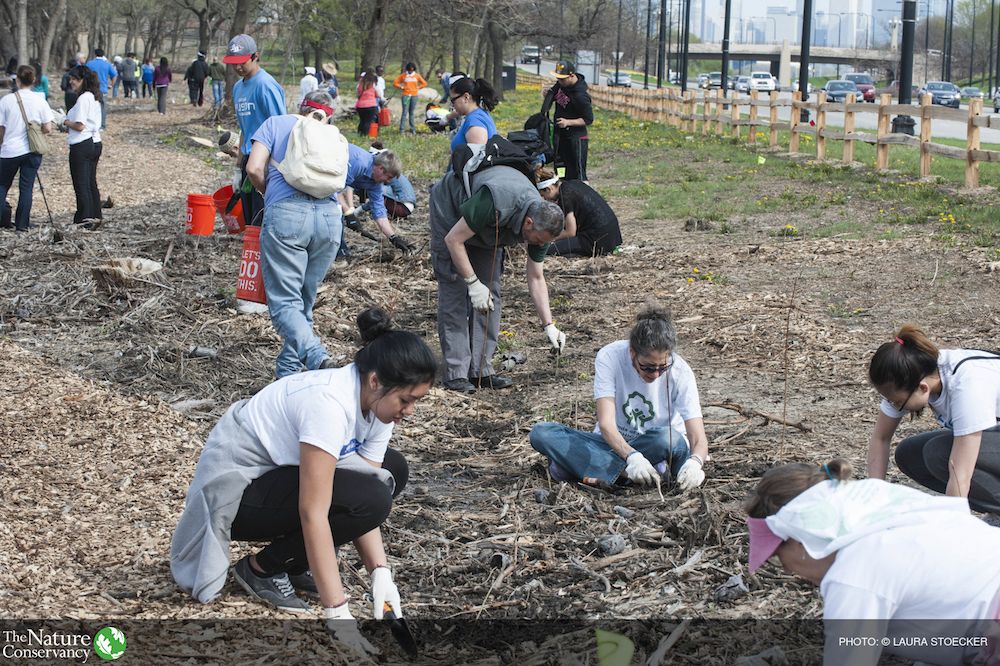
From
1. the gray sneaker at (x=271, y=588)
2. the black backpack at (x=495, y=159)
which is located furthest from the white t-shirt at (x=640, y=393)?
the black backpack at (x=495, y=159)

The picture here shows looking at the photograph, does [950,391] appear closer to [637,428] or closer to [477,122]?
[637,428]

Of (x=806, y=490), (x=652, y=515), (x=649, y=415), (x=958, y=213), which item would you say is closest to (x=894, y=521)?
(x=806, y=490)

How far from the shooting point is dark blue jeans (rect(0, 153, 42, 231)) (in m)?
11.4

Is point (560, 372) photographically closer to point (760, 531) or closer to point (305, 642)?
point (305, 642)

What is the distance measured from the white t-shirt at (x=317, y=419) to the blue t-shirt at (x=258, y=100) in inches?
186

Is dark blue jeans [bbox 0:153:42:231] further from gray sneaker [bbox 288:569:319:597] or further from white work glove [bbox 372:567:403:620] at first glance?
white work glove [bbox 372:567:403:620]

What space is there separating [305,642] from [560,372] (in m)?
3.69

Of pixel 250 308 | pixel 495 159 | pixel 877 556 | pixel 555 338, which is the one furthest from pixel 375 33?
pixel 877 556

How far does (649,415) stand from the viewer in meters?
5.04

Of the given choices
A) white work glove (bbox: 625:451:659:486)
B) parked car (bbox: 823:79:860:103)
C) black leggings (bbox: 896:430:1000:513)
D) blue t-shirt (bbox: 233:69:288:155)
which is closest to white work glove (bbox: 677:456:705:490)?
white work glove (bbox: 625:451:659:486)

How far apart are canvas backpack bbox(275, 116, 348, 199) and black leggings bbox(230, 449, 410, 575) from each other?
2736mm

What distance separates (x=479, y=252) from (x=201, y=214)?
422 centimetres

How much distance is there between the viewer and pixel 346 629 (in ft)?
11.8

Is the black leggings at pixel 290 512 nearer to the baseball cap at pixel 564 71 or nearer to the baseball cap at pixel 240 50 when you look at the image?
the baseball cap at pixel 240 50
